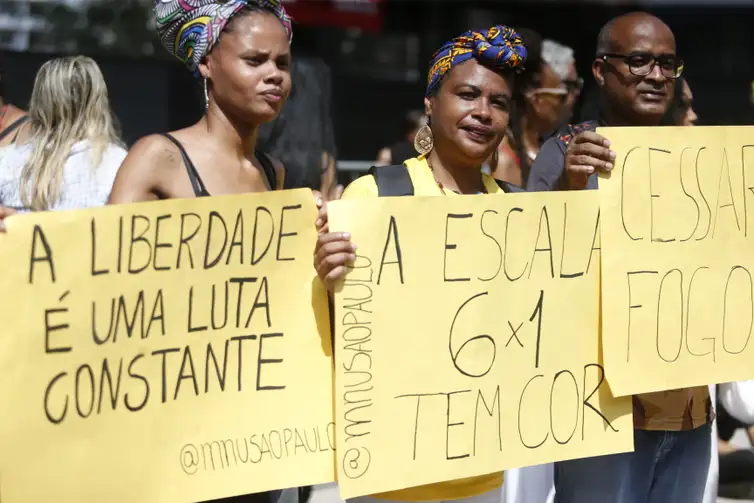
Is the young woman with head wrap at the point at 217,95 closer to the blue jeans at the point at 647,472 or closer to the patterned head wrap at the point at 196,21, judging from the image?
the patterned head wrap at the point at 196,21

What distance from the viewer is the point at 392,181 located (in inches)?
93.0

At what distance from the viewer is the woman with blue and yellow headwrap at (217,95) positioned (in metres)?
2.15

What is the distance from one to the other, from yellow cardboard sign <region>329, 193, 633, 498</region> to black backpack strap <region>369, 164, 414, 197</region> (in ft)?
0.39

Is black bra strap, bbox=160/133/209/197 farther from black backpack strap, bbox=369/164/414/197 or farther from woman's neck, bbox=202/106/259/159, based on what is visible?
black backpack strap, bbox=369/164/414/197

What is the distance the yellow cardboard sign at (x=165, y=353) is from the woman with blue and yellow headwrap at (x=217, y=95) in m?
0.14

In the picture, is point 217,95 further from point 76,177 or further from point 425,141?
point 76,177

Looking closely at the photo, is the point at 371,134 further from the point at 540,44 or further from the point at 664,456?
the point at 664,456

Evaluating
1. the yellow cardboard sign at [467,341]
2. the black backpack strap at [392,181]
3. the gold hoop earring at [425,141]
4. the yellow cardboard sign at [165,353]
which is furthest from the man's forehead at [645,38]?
the yellow cardboard sign at [165,353]

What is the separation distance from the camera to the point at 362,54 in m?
11.1

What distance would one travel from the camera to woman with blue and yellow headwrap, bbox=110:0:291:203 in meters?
2.15

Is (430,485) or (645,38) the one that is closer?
(430,485)

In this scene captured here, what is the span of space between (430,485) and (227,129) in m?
1.03

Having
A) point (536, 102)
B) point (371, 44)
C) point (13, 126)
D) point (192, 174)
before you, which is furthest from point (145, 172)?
point (371, 44)

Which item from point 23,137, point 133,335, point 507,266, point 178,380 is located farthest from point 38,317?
point 23,137
